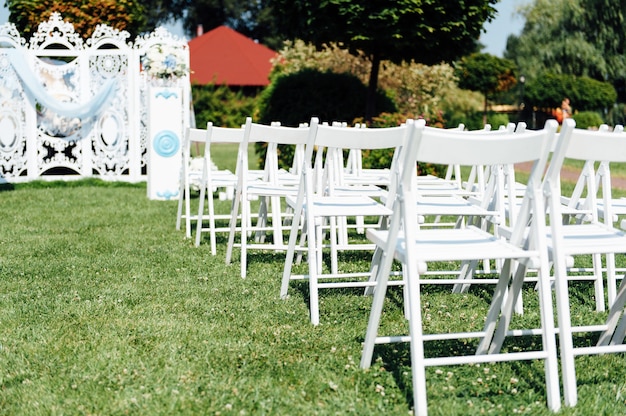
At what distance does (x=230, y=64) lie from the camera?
115ft

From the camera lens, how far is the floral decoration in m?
10.8

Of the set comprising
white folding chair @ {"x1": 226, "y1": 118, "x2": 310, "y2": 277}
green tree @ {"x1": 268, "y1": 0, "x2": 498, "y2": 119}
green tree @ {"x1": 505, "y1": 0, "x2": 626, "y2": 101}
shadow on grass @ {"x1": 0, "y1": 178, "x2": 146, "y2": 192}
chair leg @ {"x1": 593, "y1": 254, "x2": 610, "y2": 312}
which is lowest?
shadow on grass @ {"x1": 0, "y1": 178, "x2": 146, "y2": 192}

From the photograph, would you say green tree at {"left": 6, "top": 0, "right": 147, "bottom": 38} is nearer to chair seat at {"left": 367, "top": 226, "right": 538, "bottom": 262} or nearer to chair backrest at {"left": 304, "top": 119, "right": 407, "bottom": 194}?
chair backrest at {"left": 304, "top": 119, "right": 407, "bottom": 194}

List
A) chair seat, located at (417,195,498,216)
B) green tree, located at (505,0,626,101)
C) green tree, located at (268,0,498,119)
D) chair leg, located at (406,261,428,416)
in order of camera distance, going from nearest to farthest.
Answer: chair leg, located at (406,261,428,416), chair seat, located at (417,195,498,216), green tree, located at (268,0,498,119), green tree, located at (505,0,626,101)

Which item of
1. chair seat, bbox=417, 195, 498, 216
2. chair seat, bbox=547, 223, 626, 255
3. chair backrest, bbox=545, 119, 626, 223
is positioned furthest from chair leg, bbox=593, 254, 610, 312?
chair backrest, bbox=545, 119, 626, 223

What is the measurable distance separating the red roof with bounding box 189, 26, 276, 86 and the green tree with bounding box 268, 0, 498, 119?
20292 mm

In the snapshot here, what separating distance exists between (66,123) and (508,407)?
1009 centimetres

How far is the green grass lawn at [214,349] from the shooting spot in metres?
3.30

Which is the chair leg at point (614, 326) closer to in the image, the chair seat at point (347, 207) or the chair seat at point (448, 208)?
the chair seat at point (448, 208)

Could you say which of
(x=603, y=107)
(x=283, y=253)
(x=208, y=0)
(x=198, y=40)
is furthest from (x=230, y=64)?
(x=283, y=253)

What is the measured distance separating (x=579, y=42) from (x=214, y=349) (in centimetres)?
2995

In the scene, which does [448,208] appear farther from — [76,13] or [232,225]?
[76,13]

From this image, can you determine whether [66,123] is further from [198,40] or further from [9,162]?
[198,40]

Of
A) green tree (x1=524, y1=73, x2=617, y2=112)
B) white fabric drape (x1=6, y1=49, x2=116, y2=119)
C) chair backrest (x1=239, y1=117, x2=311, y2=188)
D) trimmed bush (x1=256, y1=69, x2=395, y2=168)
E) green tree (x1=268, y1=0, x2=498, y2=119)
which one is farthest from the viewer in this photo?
green tree (x1=524, y1=73, x2=617, y2=112)
